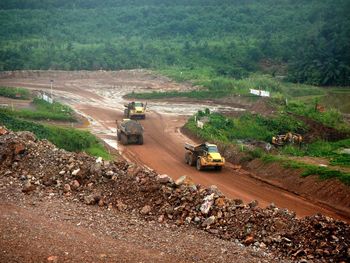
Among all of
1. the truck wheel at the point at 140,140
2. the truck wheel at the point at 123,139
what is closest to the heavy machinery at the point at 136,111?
the truck wheel at the point at 123,139

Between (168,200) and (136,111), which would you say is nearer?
(168,200)

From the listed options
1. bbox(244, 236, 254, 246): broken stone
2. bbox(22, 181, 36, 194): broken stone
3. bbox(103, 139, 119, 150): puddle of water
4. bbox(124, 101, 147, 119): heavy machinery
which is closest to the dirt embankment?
bbox(244, 236, 254, 246): broken stone

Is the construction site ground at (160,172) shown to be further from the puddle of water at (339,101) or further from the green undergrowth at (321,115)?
the puddle of water at (339,101)

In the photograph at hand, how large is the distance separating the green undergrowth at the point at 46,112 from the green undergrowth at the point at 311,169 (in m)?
22.5

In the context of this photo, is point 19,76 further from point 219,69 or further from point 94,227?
point 94,227

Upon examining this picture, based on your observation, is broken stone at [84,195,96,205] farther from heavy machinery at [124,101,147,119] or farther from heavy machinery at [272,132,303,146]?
heavy machinery at [124,101,147,119]

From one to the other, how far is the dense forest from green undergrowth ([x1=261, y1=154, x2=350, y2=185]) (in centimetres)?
4849

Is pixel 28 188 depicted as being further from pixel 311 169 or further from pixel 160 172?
pixel 311 169

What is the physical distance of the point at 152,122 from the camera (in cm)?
4984

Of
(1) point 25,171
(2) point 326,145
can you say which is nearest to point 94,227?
(1) point 25,171

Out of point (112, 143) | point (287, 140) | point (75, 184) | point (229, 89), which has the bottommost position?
point (112, 143)

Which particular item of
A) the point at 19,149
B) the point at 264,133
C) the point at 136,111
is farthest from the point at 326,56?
the point at 19,149

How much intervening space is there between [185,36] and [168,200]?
10020cm

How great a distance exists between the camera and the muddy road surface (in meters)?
28.2
